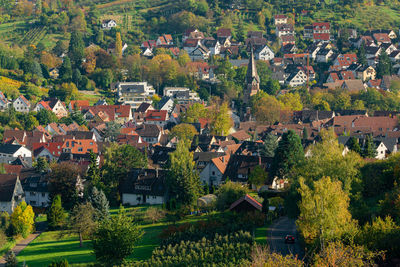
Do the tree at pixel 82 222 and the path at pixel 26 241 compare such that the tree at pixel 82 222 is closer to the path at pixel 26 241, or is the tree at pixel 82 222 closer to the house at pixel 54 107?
the path at pixel 26 241

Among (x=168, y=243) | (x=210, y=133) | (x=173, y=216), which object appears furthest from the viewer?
(x=210, y=133)

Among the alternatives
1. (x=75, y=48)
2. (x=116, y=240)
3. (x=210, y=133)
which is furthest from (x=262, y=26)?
(x=116, y=240)

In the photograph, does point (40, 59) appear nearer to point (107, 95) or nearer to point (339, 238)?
point (107, 95)

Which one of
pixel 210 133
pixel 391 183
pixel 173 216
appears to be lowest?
pixel 210 133

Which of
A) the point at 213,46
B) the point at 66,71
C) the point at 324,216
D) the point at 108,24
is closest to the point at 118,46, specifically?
the point at 108,24

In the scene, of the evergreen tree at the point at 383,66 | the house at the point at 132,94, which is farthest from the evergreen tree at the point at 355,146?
the evergreen tree at the point at 383,66
